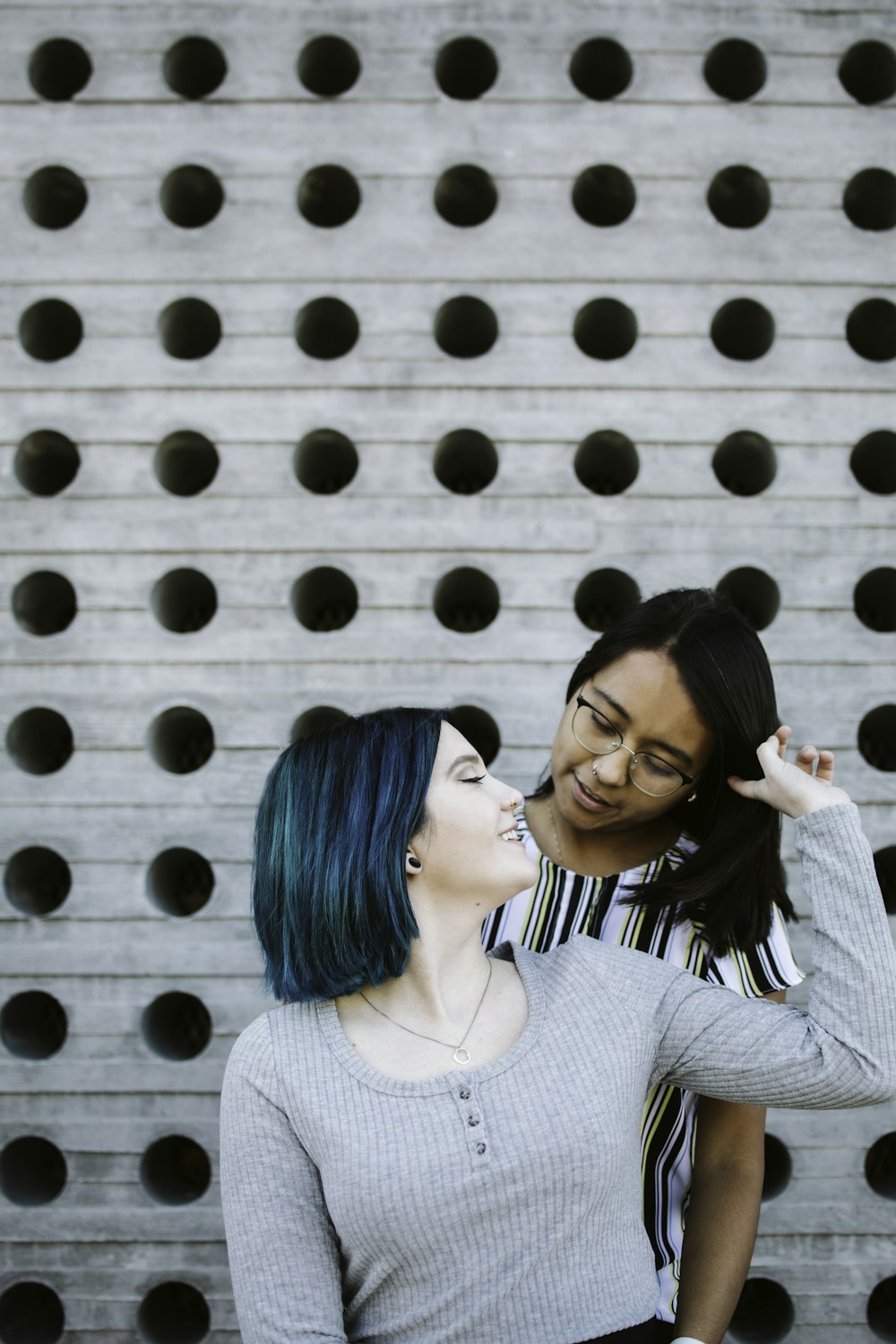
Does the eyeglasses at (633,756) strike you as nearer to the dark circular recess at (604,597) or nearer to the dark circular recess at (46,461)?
the dark circular recess at (604,597)

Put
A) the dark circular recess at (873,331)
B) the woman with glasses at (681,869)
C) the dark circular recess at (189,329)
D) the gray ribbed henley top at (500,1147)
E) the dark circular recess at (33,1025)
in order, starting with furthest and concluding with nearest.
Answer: the dark circular recess at (873,331) < the dark circular recess at (189,329) < the dark circular recess at (33,1025) < the woman with glasses at (681,869) < the gray ribbed henley top at (500,1147)

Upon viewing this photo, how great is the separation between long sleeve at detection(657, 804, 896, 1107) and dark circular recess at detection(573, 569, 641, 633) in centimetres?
118

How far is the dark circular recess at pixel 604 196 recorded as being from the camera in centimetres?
264

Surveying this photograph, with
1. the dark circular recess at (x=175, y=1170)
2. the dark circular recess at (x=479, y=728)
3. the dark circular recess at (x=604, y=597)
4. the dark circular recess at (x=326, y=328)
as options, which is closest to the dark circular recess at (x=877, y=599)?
the dark circular recess at (x=604, y=597)

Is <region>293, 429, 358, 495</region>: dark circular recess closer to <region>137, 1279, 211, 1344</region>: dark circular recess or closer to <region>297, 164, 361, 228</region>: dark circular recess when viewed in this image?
<region>297, 164, 361, 228</region>: dark circular recess

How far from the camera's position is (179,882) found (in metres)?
2.70

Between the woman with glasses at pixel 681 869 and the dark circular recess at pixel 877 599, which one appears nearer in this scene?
the woman with glasses at pixel 681 869

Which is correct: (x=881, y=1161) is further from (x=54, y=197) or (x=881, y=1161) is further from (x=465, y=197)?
(x=54, y=197)

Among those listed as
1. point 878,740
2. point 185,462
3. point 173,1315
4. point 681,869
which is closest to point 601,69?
point 185,462

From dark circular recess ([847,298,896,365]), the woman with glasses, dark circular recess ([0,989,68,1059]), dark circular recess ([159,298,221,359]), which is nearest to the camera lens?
the woman with glasses

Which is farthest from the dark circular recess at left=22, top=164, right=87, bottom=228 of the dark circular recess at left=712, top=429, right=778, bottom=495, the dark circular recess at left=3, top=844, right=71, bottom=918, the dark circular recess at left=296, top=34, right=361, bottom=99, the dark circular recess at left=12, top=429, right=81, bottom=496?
the dark circular recess at left=712, top=429, right=778, bottom=495

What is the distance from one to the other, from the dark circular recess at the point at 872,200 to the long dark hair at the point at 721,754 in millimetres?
1453

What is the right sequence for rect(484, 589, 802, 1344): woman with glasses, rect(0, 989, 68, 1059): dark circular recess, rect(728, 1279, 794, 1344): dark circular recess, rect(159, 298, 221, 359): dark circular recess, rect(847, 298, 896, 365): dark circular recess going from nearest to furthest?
1. rect(484, 589, 802, 1344): woman with glasses
2. rect(728, 1279, 794, 1344): dark circular recess
3. rect(0, 989, 68, 1059): dark circular recess
4. rect(159, 298, 221, 359): dark circular recess
5. rect(847, 298, 896, 365): dark circular recess

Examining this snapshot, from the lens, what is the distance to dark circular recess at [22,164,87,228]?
263 centimetres
